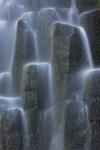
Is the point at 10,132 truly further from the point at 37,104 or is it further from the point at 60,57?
the point at 60,57

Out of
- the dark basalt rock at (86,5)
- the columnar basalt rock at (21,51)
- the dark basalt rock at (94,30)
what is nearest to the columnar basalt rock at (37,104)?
the columnar basalt rock at (21,51)

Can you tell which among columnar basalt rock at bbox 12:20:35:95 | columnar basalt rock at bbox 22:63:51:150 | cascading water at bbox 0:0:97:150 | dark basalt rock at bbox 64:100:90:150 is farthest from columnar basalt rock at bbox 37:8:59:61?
dark basalt rock at bbox 64:100:90:150

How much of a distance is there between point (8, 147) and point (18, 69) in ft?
8.96

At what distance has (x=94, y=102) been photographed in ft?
33.4

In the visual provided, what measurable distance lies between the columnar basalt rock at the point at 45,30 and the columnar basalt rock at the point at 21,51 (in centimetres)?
28

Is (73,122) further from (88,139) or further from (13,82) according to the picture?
(13,82)

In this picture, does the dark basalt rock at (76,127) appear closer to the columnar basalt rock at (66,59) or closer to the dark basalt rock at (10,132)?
the columnar basalt rock at (66,59)

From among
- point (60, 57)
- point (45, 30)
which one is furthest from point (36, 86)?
point (45, 30)

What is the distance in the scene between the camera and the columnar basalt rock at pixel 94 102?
990 cm

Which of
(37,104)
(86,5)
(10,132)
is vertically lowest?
(10,132)

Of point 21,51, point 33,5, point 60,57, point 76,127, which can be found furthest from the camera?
point 33,5

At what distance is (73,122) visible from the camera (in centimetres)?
999

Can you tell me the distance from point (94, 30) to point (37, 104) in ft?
9.23

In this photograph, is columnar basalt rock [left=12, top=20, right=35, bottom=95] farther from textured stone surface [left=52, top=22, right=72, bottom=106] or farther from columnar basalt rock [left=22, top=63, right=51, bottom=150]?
textured stone surface [left=52, top=22, right=72, bottom=106]
